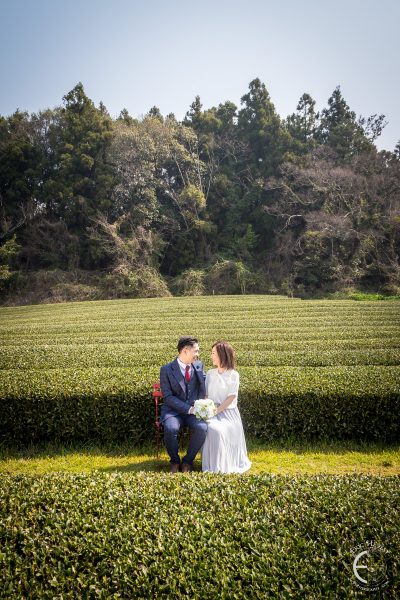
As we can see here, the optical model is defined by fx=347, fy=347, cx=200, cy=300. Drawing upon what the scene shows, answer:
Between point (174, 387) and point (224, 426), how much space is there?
0.97 metres

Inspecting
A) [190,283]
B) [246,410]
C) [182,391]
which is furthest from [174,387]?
[190,283]

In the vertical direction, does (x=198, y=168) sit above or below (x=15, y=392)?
above

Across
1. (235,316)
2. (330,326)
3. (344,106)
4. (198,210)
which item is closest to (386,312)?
(330,326)

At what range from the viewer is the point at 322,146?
3662 centimetres

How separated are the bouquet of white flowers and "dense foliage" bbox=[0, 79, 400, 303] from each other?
2782cm

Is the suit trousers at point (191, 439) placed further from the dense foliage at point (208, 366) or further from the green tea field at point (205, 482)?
the dense foliage at point (208, 366)

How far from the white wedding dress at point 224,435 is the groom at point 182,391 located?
0.20 metres

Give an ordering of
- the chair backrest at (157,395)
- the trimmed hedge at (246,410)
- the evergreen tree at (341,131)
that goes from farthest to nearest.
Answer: the evergreen tree at (341,131), the trimmed hedge at (246,410), the chair backrest at (157,395)

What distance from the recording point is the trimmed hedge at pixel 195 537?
225 cm

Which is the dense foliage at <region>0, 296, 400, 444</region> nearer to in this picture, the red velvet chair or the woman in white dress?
the red velvet chair

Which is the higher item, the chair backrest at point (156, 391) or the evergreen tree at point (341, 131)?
the evergreen tree at point (341, 131)

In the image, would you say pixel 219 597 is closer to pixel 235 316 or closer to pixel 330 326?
pixel 330 326

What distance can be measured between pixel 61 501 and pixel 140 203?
3427cm

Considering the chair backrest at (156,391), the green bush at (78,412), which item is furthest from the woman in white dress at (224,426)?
the green bush at (78,412)
